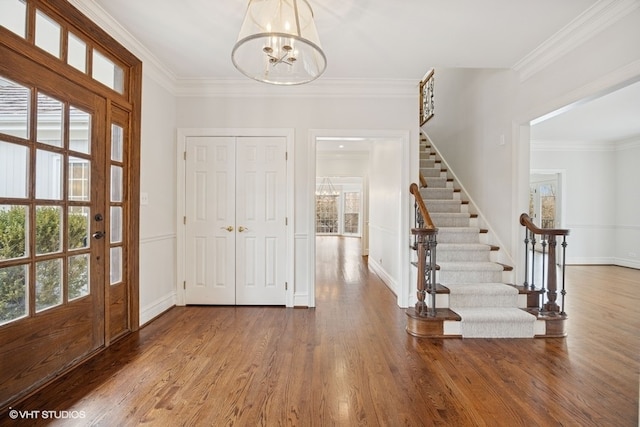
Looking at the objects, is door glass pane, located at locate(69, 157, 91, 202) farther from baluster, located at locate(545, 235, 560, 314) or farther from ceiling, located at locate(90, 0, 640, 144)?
baluster, located at locate(545, 235, 560, 314)

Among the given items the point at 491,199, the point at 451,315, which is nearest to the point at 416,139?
the point at 491,199

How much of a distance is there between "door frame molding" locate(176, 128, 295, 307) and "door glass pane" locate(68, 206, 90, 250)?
4.43 feet

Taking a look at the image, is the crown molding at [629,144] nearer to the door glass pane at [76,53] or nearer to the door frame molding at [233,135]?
the door frame molding at [233,135]

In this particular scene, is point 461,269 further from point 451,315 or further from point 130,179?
point 130,179

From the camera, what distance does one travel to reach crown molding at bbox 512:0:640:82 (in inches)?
90.7

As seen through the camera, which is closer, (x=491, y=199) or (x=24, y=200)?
(x=24, y=200)

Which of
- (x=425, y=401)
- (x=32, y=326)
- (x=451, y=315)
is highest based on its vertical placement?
(x=32, y=326)

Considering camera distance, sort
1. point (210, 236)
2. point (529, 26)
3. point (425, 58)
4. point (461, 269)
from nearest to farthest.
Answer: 1. point (529, 26)
2. point (425, 58)
3. point (461, 269)
4. point (210, 236)

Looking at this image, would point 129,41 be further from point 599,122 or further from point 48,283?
point 599,122

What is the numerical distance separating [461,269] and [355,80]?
8.43 feet

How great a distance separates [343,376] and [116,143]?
2833 millimetres

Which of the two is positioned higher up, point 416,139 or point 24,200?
point 416,139

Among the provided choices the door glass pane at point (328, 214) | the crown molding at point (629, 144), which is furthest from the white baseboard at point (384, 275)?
the door glass pane at point (328, 214)

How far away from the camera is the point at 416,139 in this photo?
3854 millimetres
